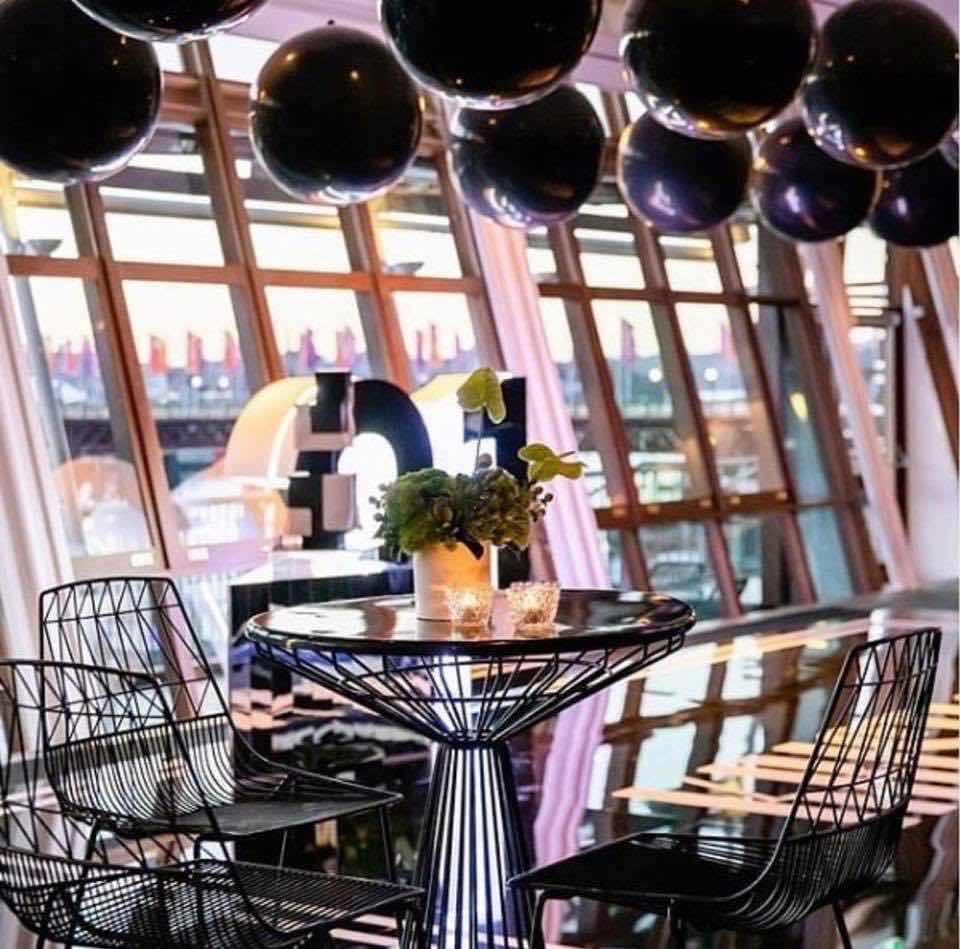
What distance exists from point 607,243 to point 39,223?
4.45m

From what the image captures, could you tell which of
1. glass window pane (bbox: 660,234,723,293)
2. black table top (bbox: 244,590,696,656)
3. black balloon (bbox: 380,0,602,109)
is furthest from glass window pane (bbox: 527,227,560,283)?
black balloon (bbox: 380,0,602,109)

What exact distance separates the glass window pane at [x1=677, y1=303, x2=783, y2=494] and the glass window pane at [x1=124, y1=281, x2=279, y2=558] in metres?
4.02

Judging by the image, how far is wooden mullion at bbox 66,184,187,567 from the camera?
8.05m

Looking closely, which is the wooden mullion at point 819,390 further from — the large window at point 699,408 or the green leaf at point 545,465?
the green leaf at point 545,465

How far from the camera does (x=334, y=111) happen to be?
12.6 ft

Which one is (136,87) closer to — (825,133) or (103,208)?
(825,133)

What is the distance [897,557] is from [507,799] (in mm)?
9496

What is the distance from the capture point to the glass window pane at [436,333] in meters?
9.69

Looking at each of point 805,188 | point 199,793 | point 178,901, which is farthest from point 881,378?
point 178,901

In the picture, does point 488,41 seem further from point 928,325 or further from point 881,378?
point 928,325

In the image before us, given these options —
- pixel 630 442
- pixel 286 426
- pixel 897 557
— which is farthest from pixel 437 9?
pixel 897 557

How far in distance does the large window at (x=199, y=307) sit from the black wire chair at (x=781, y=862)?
4.97 metres

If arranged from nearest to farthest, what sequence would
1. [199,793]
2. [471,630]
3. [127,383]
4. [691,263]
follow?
[199,793]
[471,630]
[127,383]
[691,263]

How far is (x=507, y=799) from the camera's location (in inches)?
139
